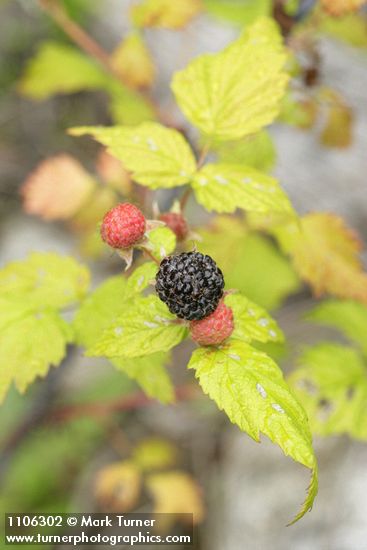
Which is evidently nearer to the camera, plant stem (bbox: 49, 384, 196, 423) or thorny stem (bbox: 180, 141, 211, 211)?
thorny stem (bbox: 180, 141, 211, 211)

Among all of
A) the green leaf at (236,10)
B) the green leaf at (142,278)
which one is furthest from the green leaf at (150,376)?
the green leaf at (236,10)

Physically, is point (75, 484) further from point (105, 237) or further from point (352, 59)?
point (352, 59)

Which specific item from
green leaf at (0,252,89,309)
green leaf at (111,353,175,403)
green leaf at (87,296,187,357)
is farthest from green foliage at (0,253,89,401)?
green leaf at (87,296,187,357)

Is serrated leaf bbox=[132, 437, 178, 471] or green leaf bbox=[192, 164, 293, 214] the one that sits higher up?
green leaf bbox=[192, 164, 293, 214]

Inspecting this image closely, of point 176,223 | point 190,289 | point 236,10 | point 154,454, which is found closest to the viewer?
point 190,289

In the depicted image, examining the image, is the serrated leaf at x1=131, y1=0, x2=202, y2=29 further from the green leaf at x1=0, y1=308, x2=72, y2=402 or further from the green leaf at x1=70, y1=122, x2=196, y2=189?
the green leaf at x1=0, y1=308, x2=72, y2=402

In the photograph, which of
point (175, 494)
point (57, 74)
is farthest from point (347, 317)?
point (57, 74)

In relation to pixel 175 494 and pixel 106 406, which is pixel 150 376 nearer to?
pixel 106 406
